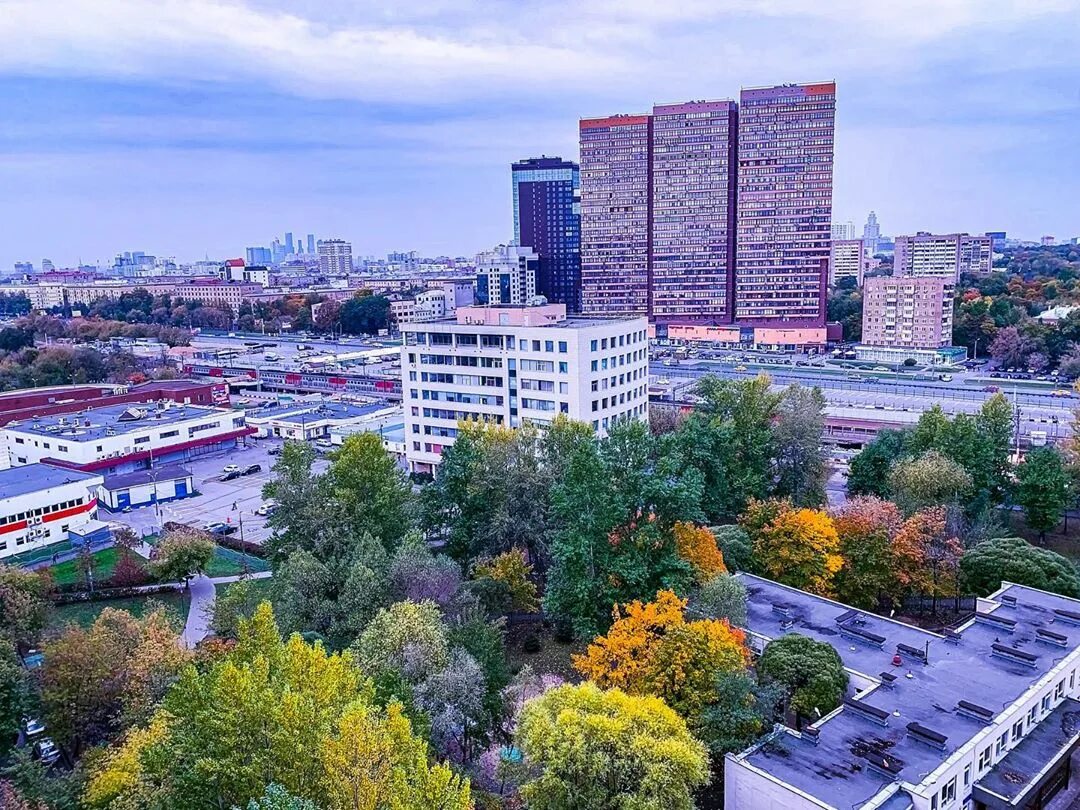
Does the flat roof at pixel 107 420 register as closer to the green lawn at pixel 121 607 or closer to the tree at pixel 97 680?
the green lawn at pixel 121 607

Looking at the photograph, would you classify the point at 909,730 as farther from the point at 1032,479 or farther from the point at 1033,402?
the point at 1033,402

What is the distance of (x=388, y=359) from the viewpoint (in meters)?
86.0

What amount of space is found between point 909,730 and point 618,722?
6.80 metres

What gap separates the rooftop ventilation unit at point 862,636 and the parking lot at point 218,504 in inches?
931

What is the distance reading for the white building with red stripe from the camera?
110 feet

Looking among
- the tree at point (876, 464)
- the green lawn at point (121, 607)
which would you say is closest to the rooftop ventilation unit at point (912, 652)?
the tree at point (876, 464)

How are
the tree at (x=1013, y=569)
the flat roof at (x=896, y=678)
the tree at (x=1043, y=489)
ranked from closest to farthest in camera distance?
the flat roof at (x=896, y=678), the tree at (x=1013, y=569), the tree at (x=1043, y=489)

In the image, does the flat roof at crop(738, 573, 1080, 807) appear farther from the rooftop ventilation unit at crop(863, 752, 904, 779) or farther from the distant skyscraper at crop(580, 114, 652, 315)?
the distant skyscraper at crop(580, 114, 652, 315)

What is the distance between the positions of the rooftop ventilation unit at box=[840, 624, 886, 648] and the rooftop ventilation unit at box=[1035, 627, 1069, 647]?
3.88 m

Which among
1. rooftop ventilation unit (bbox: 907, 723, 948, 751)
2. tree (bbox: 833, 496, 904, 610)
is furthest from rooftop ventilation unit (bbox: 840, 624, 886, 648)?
rooftop ventilation unit (bbox: 907, 723, 948, 751)

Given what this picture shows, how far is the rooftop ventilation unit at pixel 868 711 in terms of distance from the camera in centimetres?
1666

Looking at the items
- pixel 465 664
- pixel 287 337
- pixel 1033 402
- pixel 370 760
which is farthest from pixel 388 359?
pixel 370 760

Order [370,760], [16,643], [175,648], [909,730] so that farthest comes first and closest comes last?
1. [16,643]
2. [175,648]
3. [909,730]
4. [370,760]

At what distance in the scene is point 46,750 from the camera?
1867 centimetres
